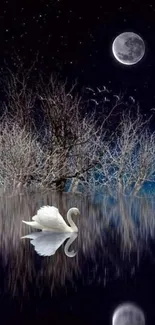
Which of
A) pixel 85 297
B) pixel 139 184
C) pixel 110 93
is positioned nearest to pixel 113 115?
pixel 110 93

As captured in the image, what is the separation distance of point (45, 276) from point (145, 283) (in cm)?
45

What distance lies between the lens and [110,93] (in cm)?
801

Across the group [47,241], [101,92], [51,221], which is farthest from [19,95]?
[47,241]

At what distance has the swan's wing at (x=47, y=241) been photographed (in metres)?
2.80

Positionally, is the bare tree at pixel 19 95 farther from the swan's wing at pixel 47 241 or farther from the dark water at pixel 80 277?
the swan's wing at pixel 47 241

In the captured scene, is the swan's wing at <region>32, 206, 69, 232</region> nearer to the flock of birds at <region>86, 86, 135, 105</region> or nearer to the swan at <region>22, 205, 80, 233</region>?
the swan at <region>22, 205, 80, 233</region>

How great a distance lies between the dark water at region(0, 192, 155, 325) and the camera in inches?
69.9

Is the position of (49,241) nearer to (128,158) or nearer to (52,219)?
(52,219)

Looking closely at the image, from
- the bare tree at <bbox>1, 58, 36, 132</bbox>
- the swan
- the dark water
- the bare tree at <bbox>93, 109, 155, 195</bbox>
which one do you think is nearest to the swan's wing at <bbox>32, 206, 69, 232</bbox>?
the swan

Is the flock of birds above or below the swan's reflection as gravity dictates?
above

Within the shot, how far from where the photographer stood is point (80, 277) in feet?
7.30

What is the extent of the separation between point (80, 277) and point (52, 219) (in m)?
1.12

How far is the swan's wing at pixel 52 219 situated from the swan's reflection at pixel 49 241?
0.16 feet

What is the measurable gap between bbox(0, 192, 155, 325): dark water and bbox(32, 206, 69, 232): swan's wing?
156 millimetres
